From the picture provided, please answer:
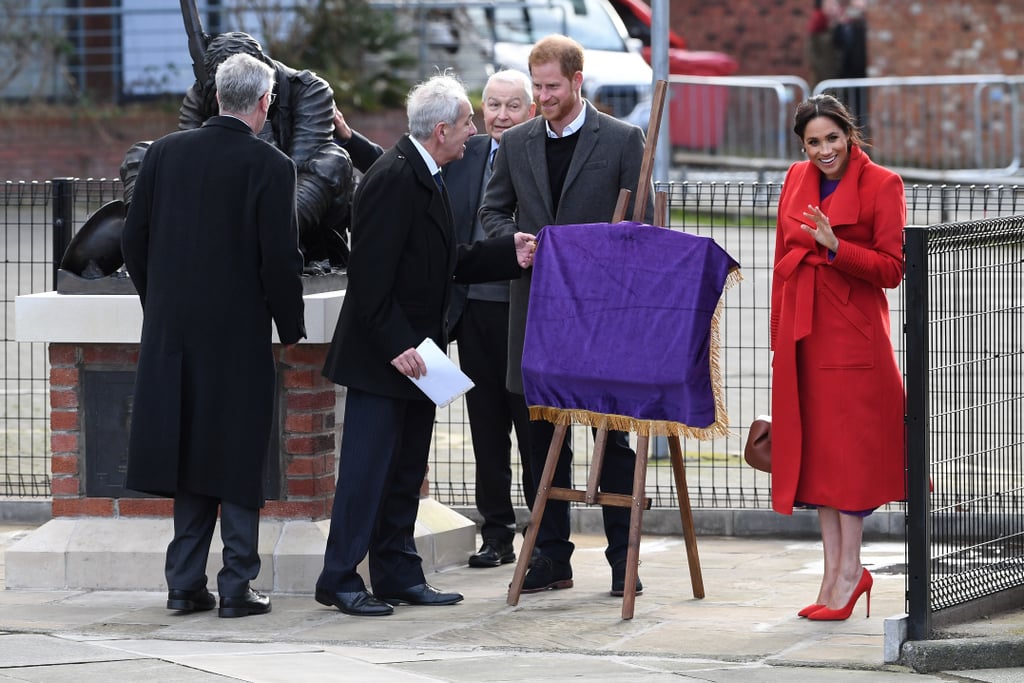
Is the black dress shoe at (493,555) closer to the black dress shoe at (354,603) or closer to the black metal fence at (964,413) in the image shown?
the black dress shoe at (354,603)

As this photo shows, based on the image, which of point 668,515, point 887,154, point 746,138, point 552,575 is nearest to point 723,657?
point 552,575

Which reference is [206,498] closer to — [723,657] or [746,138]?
[723,657]

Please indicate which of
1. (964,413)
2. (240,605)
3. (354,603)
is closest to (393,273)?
(354,603)

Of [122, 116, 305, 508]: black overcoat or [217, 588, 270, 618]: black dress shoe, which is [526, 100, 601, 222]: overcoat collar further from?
[217, 588, 270, 618]: black dress shoe

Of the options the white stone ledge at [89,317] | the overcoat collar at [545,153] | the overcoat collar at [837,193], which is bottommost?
the white stone ledge at [89,317]

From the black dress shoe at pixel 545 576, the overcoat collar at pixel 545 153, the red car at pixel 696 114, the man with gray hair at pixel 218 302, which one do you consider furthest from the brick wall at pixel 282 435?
the red car at pixel 696 114

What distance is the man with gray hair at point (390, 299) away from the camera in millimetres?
6793

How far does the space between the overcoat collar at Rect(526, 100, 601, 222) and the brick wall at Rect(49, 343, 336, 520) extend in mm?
1082

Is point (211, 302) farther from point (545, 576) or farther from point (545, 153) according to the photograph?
point (545, 576)

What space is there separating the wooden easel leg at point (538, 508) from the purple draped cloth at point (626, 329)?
3.2 inches

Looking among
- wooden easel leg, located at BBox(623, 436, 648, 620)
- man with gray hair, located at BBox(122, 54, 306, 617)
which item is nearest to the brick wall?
man with gray hair, located at BBox(122, 54, 306, 617)

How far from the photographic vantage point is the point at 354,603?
6945 mm

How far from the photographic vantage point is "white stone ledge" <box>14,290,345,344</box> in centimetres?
742

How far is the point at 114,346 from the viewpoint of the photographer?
7.55 meters
